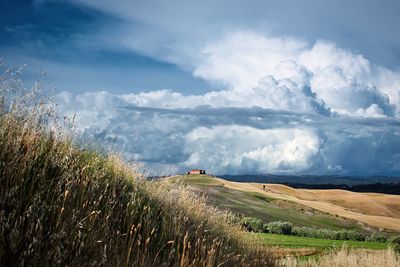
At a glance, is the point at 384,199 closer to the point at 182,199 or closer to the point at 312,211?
the point at 312,211

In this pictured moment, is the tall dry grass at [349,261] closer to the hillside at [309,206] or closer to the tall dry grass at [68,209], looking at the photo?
the hillside at [309,206]

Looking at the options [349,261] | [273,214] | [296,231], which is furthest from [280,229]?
[273,214]

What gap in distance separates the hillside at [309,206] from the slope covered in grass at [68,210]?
11897mm

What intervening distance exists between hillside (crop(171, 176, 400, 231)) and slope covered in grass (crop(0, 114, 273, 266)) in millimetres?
11897

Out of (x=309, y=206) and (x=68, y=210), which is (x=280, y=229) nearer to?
(x=68, y=210)

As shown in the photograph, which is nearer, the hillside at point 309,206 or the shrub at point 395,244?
the shrub at point 395,244

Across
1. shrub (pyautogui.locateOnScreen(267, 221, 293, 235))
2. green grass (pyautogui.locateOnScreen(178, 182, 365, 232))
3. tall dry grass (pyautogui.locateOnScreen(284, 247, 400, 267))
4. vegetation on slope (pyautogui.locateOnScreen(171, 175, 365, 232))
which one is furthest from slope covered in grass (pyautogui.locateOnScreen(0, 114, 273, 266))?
green grass (pyautogui.locateOnScreen(178, 182, 365, 232))

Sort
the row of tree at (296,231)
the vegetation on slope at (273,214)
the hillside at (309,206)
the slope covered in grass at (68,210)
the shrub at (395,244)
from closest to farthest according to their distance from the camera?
the slope covered in grass at (68,210)
the shrub at (395,244)
the row of tree at (296,231)
the vegetation on slope at (273,214)
the hillside at (309,206)

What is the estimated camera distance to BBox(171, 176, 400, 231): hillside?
8138 centimetres

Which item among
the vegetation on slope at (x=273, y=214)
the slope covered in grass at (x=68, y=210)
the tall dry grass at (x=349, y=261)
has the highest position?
A: the slope covered in grass at (x=68, y=210)

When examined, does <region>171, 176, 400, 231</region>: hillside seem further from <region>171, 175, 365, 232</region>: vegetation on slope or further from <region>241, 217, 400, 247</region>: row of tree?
<region>241, 217, 400, 247</region>: row of tree

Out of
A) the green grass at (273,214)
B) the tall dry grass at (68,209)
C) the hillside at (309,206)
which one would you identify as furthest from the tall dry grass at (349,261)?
the green grass at (273,214)

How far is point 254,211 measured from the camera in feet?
256

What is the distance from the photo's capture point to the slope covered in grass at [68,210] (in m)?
6.69
